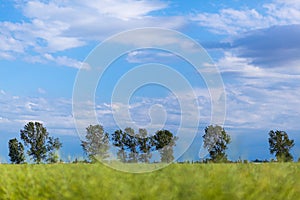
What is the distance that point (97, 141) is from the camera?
9242 millimetres

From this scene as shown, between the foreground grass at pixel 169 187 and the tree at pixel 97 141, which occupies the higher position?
the tree at pixel 97 141

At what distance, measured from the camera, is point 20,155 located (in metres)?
31.7

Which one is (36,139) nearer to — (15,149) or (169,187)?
(15,149)

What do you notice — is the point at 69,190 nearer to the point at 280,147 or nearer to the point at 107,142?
the point at 107,142

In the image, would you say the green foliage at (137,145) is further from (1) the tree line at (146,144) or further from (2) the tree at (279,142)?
(2) the tree at (279,142)

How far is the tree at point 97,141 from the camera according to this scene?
8406 millimetres

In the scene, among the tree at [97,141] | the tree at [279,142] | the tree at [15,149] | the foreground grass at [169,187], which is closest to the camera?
the foreground grass at [169,187]

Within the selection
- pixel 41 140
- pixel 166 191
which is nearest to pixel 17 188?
pixel 166 191

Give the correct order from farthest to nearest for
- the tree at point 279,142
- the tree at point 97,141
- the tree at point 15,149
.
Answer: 1. the tree at point 15,149
2. the tree at point 279,142
3. the tree at point 97,141

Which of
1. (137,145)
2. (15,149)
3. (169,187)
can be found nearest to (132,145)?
(137,145)

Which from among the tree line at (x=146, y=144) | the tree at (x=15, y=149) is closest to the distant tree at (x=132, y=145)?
the tree line at (x=146, y=144)

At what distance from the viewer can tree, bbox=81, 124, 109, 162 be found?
27.6 ft

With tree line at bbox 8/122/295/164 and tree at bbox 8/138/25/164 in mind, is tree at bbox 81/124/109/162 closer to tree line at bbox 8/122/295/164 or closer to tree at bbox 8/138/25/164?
tree line at bbox 8/122/295/164

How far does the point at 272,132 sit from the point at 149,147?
40.8 feet
